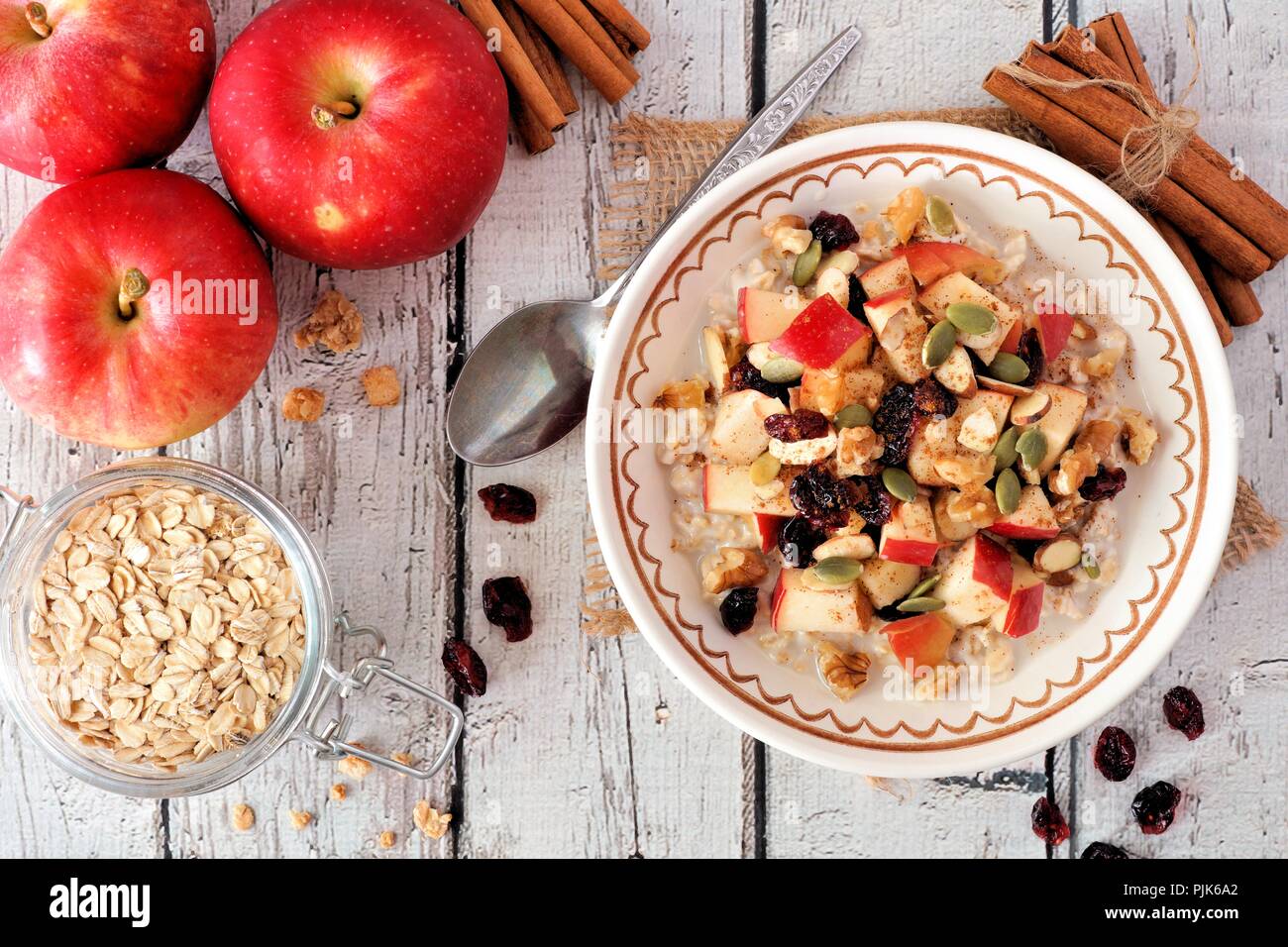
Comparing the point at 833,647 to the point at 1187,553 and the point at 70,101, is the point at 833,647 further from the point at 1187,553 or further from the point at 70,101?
the point at 70,101

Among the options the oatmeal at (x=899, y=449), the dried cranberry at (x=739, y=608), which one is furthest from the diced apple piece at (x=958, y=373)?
the dried cranberry at (x=739, y=608)

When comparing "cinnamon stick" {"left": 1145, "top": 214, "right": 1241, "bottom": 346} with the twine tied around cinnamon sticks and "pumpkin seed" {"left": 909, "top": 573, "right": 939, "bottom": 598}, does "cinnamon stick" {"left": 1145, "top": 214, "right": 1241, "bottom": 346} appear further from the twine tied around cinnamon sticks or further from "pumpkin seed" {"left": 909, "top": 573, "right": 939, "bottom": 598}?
"pumpkin seed" {"left": 909, "top": 573, "right": 939, "bottom": 598}

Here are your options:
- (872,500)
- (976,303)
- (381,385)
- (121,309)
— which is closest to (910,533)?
(872,500)

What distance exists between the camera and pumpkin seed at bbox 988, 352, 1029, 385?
3.71ft

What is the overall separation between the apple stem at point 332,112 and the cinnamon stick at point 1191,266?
97cm

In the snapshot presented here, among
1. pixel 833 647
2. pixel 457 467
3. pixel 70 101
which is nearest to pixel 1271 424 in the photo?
pixel 833 647

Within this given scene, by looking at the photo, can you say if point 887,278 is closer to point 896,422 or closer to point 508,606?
point 896,422

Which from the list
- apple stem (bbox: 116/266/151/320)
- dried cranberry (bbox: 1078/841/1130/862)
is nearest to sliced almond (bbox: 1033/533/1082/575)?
dried cranberry (bbox: 1078/841/1130/862)

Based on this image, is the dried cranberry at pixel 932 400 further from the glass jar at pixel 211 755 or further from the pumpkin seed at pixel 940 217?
the glass jar at pixel 211 755

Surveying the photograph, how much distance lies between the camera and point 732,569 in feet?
3.90

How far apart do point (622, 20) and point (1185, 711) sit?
1.13 meters

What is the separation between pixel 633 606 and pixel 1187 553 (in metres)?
0.65

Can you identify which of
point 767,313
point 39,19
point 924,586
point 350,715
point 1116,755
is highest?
point 39,19

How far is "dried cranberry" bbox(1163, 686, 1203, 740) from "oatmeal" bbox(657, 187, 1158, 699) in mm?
215
